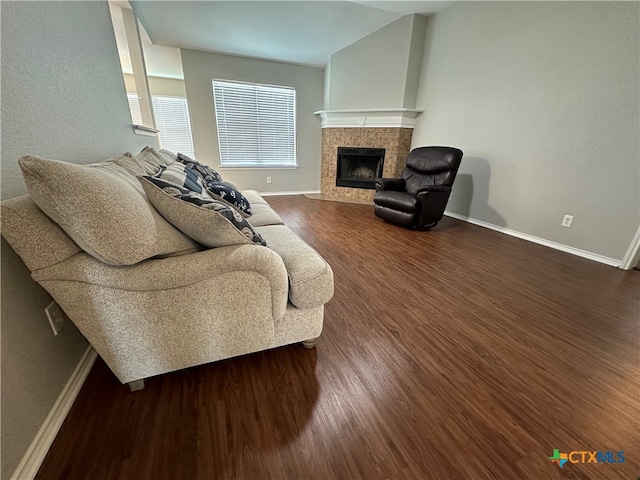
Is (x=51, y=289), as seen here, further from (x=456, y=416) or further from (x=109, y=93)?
(x=109, y=93)

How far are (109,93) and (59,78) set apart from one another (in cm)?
75

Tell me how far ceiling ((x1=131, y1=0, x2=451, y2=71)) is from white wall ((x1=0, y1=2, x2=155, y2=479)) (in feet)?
6.65

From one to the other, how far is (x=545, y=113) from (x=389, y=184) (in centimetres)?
178

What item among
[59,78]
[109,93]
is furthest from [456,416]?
[109,93]

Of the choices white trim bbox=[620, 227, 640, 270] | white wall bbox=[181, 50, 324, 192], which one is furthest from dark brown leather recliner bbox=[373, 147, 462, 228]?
white wall bbox=[181, 50, 324, 192]

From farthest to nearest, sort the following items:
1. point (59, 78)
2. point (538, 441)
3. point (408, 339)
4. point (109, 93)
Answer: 1. point (109, 93)
2. point (408, 339)
3. point (59, 78)
4. point (538, 441)

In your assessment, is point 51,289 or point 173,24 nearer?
point 51,289

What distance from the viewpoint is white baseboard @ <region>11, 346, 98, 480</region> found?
0.78 meters

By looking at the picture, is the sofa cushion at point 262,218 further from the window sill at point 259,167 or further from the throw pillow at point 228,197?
the window sill at point 259,167

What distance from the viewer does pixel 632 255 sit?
2275 mm

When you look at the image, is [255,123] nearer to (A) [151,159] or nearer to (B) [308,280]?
(A) [151,159]

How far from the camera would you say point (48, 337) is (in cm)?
95

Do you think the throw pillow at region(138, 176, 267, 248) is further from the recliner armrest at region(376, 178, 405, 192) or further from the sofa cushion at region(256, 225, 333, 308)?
the recliner armrest at region(376, 178, 405, 192)

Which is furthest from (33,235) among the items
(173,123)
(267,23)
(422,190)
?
(173,123)
